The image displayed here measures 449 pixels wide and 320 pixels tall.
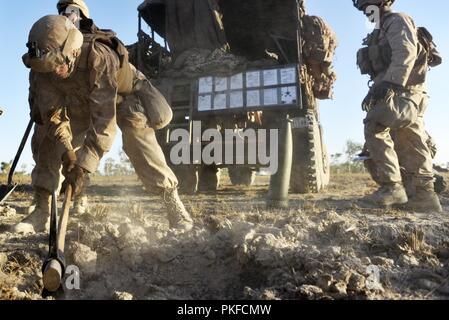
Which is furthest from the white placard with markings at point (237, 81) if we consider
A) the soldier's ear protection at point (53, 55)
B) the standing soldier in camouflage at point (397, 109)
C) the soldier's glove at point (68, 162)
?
the soldier's glove at point (68, 162)

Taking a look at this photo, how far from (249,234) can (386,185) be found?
2.18 meters

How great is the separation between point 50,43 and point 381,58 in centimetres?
334

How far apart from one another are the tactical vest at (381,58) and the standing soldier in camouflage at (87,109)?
7.99 ft

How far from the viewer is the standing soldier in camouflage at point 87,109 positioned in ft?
9.04

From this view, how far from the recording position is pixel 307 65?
22.4 feet

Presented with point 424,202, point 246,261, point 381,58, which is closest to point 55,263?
point 246,261

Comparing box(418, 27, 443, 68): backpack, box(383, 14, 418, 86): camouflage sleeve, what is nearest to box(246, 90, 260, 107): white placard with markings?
box(383, 14, 418, 86): camouflage sleeve

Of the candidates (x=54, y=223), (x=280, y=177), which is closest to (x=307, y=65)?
(x=280, y=177)

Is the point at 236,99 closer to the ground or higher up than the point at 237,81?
closer to the ground

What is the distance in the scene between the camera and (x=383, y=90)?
13.4ft

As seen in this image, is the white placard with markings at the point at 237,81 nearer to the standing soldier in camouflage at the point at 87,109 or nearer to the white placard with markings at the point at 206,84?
the white placard with markings at the point at 206,84

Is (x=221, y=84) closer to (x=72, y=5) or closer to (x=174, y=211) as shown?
(x=72, y=5)

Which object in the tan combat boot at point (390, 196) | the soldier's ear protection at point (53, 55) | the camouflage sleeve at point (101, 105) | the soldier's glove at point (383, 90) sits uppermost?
the soldier's glove at point (383, 90)
